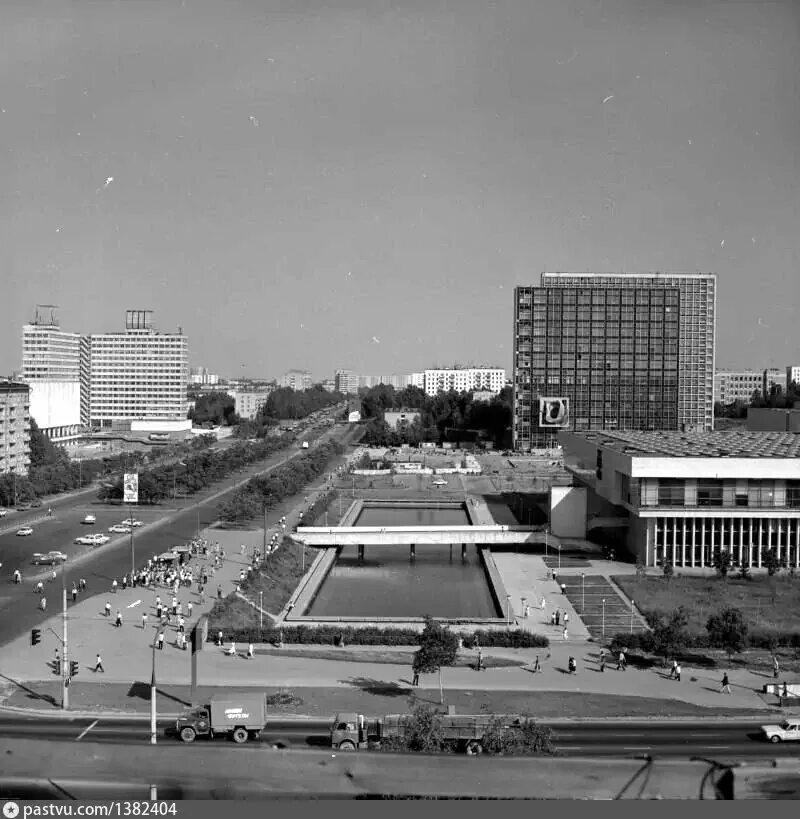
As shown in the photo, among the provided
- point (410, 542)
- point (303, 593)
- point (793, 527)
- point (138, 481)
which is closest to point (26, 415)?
point (138, 481)

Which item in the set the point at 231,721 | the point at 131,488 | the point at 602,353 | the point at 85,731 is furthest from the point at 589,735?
the point at 602,353

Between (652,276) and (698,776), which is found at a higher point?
(652,276)

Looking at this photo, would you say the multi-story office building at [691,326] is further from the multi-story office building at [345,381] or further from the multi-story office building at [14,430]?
the multi-story office building at [345,381]

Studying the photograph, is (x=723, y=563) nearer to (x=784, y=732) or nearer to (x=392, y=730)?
(x=784, y=732)

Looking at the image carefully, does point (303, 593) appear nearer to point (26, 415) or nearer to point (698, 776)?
point (698, 776)

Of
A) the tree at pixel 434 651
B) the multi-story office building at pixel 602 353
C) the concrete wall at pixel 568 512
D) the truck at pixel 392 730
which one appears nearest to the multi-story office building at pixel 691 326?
the multi-story office building at pixel 602 353

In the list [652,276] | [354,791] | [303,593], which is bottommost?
[303,593]
